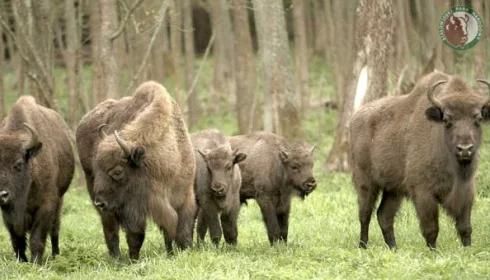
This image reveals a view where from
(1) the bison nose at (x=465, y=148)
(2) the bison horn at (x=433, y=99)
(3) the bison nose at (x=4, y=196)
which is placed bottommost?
(3) the bison nose at (x=4, y=196)

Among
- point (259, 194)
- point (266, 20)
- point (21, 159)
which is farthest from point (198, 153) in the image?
point (266, 20)

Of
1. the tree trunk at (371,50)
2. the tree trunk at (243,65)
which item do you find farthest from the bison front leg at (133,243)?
the tree trunk at (243,65)

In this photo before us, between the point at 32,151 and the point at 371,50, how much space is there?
7784 mm

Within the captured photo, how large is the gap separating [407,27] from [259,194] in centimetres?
2142

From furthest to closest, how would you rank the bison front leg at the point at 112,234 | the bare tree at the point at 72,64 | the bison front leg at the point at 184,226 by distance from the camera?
the bare tree at the point at 72,64 → the bison front leg at the point at 112,234 → the bison front leg at the point at 184,226

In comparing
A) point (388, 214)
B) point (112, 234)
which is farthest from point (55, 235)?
point (388, 214)

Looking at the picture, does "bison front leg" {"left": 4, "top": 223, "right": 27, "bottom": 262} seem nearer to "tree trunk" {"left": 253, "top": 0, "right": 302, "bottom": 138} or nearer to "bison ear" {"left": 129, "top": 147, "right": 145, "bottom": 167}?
"bison ear" {"left": 129, "top": 147, "right": 145, "bottom": 167}

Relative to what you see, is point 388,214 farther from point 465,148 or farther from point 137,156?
point 137,156

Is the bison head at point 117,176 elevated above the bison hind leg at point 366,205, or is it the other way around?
the bison head at point 117,176

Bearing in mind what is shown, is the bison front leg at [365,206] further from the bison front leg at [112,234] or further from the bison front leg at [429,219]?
the bison front leg at [112,234]

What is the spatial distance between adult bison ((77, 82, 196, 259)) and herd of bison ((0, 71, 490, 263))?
0.01 meters

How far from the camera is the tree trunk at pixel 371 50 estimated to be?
602 inches

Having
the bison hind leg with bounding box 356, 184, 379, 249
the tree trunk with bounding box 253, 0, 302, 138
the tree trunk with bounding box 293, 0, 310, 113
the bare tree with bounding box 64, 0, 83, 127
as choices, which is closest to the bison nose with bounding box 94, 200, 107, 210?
the bison hind leg with bounding box 356, 184, 379, 249

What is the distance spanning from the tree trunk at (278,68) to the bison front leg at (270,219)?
5.82 metres
